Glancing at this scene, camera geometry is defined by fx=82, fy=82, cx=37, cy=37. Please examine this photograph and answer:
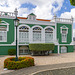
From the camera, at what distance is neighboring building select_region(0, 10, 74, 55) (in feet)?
47.5

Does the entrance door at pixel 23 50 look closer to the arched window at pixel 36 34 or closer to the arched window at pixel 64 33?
the arched window at pixel 36 34

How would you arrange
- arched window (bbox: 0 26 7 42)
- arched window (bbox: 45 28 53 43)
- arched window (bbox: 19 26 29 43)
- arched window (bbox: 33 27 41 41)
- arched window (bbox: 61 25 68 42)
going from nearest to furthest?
arched window (bbox: 0 26 7 42)
arched window (bbox: 19 26 29 43)
arched window (bbox: 33 27 41 41)
arched window (bbox: 45 28 53 43)
arched window (bbox: 61 25 68 42)

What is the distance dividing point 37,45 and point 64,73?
7.09 meters

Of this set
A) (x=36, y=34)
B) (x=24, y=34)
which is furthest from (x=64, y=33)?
(x=24, y=34)

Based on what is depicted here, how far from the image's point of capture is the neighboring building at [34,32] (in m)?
14.5

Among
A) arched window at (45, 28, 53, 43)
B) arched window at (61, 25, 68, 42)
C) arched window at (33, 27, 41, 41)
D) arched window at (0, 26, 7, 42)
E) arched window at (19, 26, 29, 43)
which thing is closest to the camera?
arched window at (0, 26, 7, 42)

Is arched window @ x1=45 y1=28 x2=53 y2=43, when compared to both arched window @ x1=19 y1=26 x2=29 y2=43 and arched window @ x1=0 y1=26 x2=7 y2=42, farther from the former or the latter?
arched window @ x1=0 y1=26 x2=7 y2=42

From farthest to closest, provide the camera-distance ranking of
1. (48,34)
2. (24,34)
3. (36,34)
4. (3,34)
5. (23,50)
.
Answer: (48,34) < (36,34) < (24,34) < (23,50) < (3,34)

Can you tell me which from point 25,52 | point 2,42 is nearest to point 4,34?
point 2,42

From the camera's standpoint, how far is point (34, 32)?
15945 mm

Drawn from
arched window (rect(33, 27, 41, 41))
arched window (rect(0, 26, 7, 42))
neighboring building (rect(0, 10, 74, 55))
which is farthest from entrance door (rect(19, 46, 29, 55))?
arched window (rect(0, 26, 7, 42))

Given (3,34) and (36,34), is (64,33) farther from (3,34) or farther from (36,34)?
(3,34)

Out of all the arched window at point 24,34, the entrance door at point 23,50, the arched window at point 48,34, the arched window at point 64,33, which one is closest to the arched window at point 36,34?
the arched window at point 24,34

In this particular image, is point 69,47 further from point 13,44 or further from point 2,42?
point 2,42
